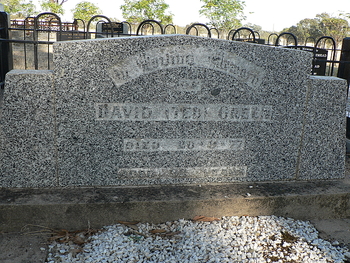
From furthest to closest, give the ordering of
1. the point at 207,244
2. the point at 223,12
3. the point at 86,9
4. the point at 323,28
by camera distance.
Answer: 1. the point at 323,28
2. the point at 86,9
3. the point at 223,12
4. the point at 207,244

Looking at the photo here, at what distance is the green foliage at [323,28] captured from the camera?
3187 centimetres

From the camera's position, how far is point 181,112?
2.71 metres

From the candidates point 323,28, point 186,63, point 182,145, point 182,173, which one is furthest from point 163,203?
point 323,28

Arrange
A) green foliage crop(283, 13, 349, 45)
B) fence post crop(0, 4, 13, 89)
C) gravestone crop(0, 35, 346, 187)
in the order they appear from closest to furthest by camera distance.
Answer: gravestone crop(0, 35, 346, 187) → fence post crop(0, 4, 13, 89) → green foliage crop(283, 13, 349, 45)

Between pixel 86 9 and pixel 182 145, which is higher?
pixel 86 9

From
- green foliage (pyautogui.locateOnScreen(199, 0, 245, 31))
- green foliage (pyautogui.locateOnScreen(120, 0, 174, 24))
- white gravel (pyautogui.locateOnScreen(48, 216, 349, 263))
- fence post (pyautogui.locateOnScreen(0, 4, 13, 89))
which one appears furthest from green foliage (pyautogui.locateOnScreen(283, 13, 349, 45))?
white gravel (pyautogui.locateOnScreen(48, 216, 349, 263))

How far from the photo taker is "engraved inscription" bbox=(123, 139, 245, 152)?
2701 millimetres

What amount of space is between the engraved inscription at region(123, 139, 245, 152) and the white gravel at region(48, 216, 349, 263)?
0.57m

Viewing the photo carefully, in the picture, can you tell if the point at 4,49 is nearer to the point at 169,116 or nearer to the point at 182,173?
the point at 169,116

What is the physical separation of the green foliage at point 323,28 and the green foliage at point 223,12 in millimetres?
5641

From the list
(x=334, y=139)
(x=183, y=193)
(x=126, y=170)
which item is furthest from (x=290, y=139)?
(x=126, y=170)

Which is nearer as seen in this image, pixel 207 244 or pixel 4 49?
pixel 207 244

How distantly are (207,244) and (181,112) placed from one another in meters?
1.01

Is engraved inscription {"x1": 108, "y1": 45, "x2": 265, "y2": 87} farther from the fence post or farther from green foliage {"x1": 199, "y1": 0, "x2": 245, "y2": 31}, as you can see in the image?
green foliage {"x1": 199, "y1": 0, "x2": 245, "y2": 31}
